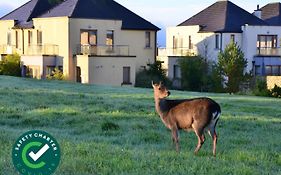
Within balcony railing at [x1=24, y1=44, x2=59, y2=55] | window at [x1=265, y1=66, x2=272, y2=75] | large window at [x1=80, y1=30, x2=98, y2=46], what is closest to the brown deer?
large window at [x1=80, y1=30, x2=98, y2=46]

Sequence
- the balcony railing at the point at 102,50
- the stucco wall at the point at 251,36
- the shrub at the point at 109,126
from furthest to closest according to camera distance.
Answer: the stucco wall at the point at 251,36, the balcony railing at the point at 102,50, the shrub at the point at 109,126

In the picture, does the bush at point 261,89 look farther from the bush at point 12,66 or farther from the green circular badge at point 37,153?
the green circular badge at point 37,153

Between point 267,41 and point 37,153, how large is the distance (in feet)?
173

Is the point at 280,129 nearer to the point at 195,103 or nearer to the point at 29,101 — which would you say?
the point at 195,103

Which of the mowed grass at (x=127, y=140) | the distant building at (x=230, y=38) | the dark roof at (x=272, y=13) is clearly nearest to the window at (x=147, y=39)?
the distant building at (x=230, y=38)

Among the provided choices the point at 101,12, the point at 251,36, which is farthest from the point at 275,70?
the point at 101,12

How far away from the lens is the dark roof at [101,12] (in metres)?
45.8

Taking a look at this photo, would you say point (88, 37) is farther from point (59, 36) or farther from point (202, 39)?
point (202, 39)

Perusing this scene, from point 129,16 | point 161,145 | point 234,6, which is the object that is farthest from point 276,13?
point 161,145

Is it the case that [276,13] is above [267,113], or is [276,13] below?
above

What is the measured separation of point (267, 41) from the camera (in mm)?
54250

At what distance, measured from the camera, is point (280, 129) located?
14055mm

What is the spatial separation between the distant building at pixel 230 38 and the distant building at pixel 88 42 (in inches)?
205

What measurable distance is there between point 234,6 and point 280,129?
42.6 meters
